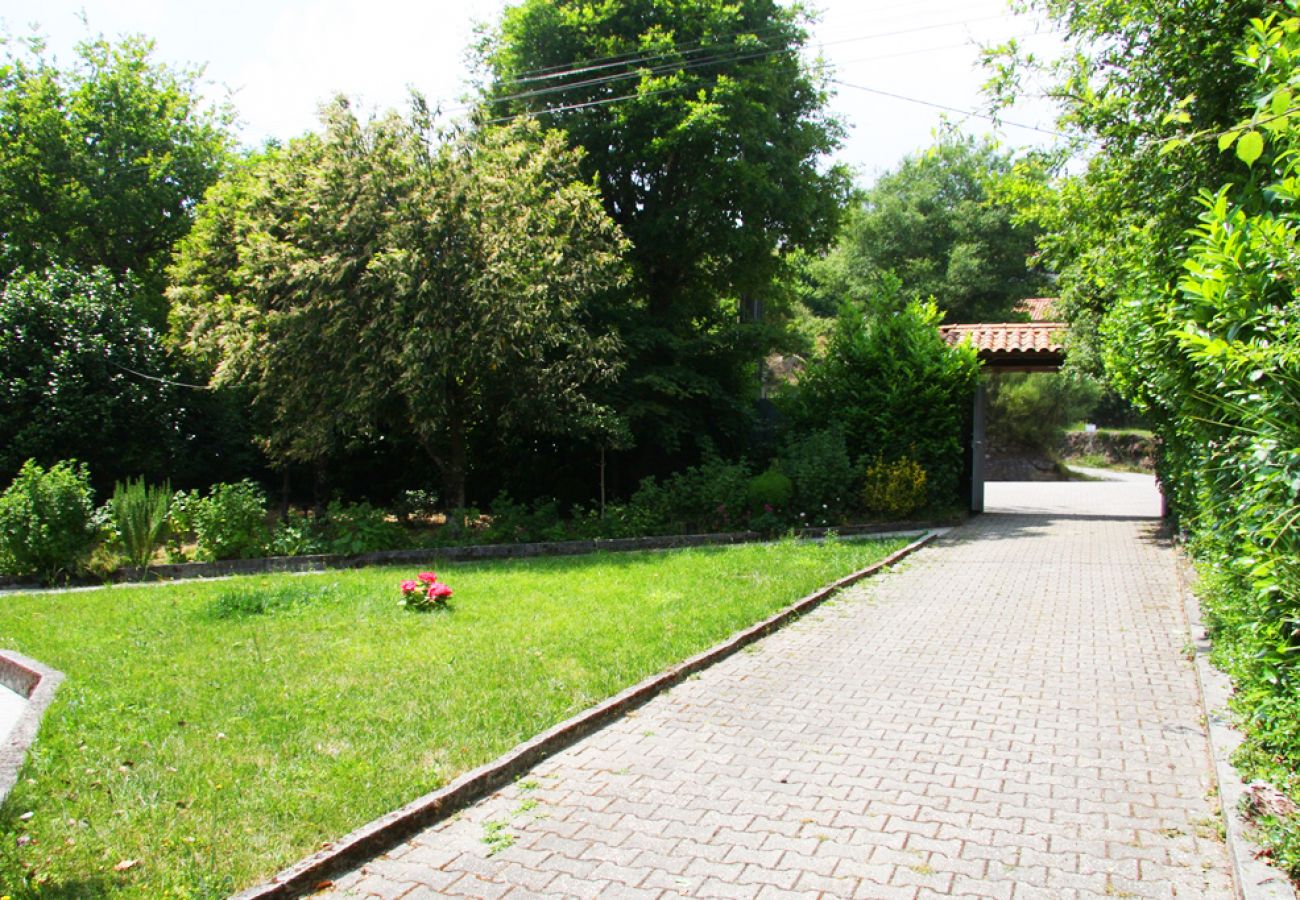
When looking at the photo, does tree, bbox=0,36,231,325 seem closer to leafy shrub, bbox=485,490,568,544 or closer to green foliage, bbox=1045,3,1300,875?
leafy shrub, bbox=485,490,568,544

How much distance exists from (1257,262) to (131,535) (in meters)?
13.2

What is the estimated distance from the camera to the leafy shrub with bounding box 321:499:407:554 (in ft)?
43.8

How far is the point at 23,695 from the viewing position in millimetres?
6766

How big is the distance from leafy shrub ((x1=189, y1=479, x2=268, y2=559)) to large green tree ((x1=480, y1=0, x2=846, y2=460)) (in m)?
6.31

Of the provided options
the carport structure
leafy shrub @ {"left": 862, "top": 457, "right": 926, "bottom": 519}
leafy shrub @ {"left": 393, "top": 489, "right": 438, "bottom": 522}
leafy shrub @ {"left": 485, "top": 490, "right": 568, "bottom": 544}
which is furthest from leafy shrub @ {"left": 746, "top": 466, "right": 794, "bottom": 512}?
leafy shrub @ {"left": 393, "top": 489, "right": 438, "bottom": 522}

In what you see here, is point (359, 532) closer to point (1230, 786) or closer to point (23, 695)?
point (23, 695)

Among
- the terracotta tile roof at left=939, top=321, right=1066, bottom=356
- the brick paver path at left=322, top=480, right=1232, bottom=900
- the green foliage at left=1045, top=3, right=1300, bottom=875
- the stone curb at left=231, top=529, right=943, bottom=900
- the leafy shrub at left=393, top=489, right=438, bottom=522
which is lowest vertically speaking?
the brick paver path at left=322, top=480, right=1232, bottom=900

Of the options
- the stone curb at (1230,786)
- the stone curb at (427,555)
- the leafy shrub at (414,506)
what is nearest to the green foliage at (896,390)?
the stone curb at (427,555)

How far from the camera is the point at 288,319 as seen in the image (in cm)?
1341

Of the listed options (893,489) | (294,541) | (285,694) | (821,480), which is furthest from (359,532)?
(893,489)

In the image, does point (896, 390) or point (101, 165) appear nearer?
point (896, 390)

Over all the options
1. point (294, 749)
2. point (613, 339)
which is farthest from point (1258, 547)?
point (613, 339)

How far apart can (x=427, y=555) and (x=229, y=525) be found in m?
2.82

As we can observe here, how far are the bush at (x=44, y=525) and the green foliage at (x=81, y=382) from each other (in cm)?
439
